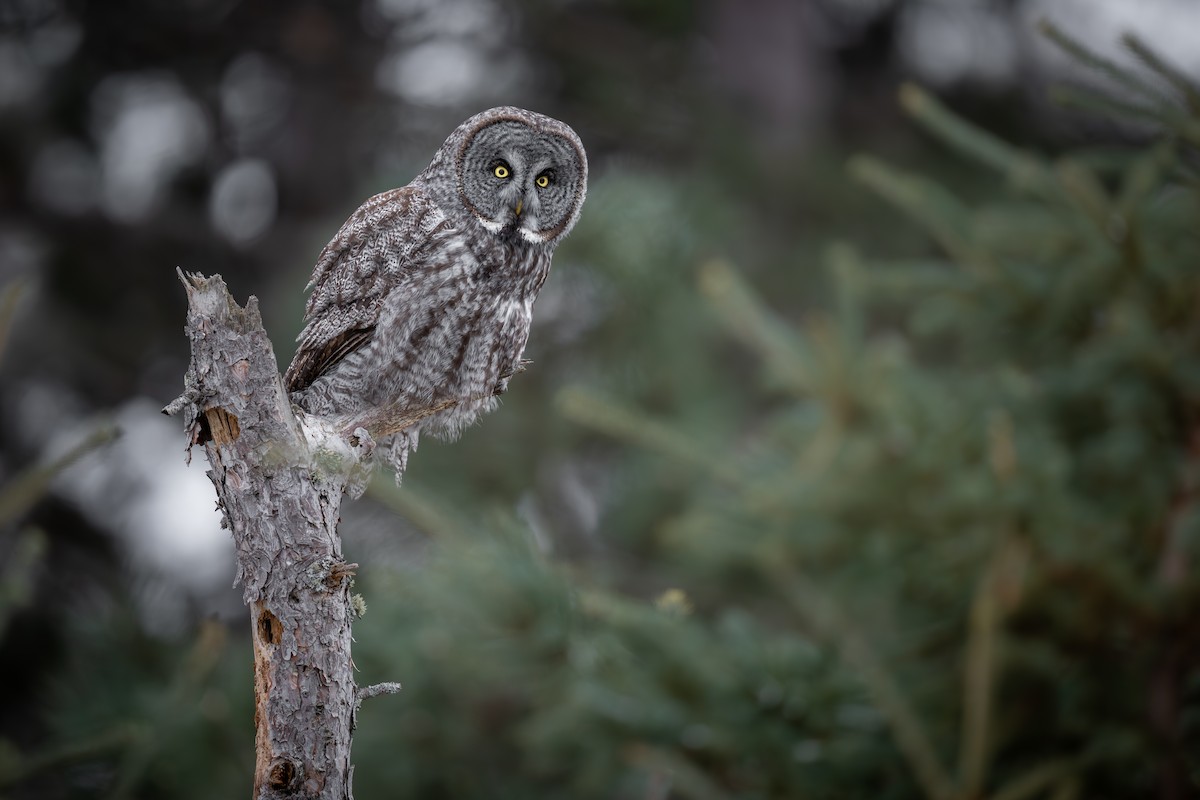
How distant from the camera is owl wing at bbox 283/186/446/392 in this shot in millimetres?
3404

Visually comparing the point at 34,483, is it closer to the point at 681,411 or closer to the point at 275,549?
the point at 275,549

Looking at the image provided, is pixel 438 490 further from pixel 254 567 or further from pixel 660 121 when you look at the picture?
pixel 254 567

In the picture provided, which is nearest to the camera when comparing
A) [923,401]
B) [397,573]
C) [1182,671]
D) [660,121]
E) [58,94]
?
[1182,671]

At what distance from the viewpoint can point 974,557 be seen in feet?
14.8

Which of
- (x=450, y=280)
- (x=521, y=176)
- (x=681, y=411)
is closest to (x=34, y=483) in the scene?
(x=450, y=280)

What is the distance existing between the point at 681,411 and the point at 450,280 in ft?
20.2

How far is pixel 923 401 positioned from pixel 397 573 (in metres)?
2.74

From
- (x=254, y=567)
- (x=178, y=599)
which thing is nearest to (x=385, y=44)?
(x=178, y=599)

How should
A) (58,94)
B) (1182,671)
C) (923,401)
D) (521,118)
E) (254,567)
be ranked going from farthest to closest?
(58,94) < (923,401) < (1182,671) < (521,118) < (254,567)

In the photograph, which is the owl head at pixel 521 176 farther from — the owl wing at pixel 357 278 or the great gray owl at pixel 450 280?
the owl wing at pixel 357 278

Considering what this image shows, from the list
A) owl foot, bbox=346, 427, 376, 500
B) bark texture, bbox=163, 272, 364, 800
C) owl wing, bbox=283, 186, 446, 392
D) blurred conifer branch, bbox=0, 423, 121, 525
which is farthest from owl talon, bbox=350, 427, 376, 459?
blurred conifer branch, bbox=0, 423, 121, 525

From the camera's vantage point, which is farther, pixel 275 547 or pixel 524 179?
pixel 524 179

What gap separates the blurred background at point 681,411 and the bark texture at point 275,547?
1.98ft

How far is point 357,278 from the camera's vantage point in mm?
3449
